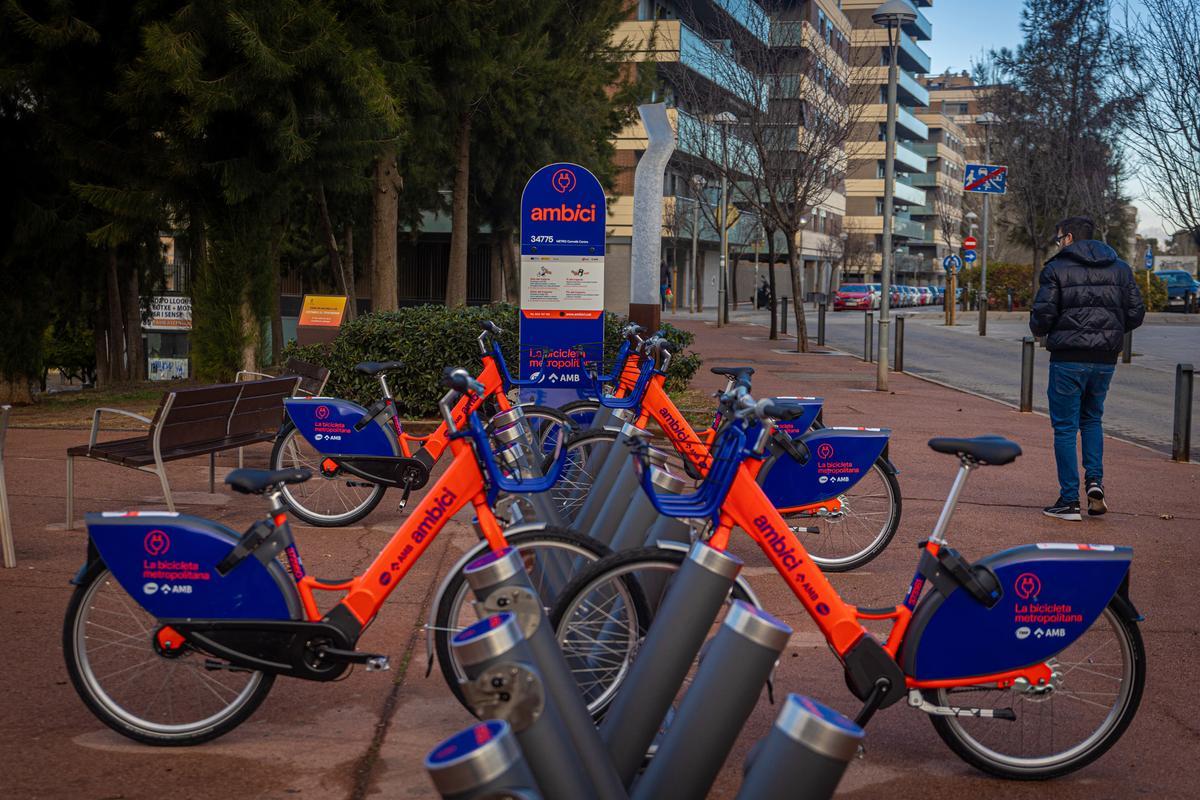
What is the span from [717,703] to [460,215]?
2368cm

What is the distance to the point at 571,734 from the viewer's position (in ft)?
10.4

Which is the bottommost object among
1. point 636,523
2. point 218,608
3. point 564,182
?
point 218,608

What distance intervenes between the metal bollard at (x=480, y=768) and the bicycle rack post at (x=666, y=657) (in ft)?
2.56

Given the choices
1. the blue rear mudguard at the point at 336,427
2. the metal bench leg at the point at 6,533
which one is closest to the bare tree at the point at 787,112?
the blue rear mudguard at the point at 336,427

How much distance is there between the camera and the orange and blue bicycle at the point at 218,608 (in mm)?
4246

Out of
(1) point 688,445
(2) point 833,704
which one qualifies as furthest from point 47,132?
(2) point 833,704

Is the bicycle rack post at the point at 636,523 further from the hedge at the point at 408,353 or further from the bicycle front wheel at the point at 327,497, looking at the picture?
the hedge at the point at 408,353

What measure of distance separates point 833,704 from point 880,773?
2.13 ft

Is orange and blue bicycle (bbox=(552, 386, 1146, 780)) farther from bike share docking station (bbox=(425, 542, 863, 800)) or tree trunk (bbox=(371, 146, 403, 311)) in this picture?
tree trunk (bbox=(371, 146, 403, 311))

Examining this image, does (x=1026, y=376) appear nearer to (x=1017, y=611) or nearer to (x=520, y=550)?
(x=1017, y=611)

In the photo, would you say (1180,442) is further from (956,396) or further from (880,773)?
(880,773)

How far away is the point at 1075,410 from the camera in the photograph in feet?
28.2

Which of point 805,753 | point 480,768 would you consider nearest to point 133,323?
point 480,768

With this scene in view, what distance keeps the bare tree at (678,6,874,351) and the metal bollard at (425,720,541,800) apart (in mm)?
24545
